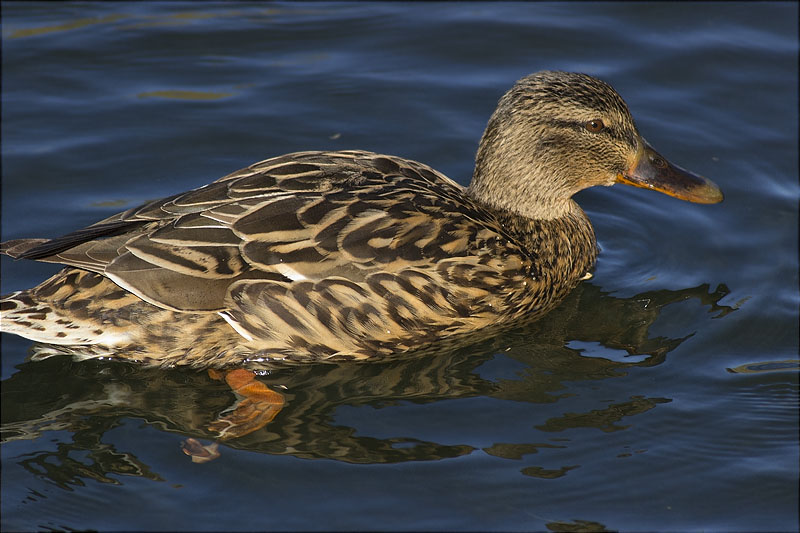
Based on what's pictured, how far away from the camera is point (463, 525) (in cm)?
605

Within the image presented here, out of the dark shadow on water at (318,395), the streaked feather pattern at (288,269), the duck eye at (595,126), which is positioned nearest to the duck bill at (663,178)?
the duck eye at (595,126)

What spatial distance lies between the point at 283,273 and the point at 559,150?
91.4 inches

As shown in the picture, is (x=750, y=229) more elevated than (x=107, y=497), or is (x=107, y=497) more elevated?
(x=750, y=229)

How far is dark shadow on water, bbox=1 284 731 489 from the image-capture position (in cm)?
654

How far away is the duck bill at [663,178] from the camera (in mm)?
8039

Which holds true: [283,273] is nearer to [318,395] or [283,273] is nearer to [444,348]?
[318,395]

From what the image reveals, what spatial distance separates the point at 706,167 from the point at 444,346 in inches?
141

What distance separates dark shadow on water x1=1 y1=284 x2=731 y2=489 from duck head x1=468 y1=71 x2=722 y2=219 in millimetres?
958

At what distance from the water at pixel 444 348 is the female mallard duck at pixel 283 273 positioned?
0.33 metres

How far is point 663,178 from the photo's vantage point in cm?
805

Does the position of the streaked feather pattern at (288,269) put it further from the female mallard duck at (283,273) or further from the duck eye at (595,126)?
the duck eye at (595,126)

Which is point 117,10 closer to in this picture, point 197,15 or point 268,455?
point 197,15

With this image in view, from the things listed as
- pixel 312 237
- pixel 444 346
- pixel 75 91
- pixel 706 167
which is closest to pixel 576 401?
pixel 444 346

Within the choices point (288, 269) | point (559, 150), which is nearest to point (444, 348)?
point (288, 269)
